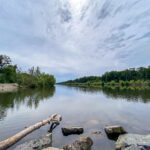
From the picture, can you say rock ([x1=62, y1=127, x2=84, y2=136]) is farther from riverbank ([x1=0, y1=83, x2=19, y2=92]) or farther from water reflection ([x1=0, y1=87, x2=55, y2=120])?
riverbank ([x1=0, y1=83, x2=19, y2=92])

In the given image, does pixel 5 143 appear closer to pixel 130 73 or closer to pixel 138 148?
pixel 138 148

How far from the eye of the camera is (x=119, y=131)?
510cm

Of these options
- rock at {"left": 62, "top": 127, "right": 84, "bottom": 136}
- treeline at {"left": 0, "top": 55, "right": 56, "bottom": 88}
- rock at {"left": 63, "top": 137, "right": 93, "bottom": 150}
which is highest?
treeline at {"left": 0, "top": 55, "right": 56, "bottom": 88}

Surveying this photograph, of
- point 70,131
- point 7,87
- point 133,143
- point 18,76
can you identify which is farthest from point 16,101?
point 18,76

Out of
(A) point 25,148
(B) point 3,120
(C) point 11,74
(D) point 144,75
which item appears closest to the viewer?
(A) point 25,148

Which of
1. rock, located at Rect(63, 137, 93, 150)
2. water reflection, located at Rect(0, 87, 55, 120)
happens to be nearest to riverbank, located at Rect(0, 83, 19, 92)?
water reflection, located at Rect(0, 87, 55, 120)

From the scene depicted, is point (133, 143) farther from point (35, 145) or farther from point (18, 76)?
point (18, 76)

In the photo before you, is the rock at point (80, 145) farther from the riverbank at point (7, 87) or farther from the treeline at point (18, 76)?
the treeline at point (18, 76)

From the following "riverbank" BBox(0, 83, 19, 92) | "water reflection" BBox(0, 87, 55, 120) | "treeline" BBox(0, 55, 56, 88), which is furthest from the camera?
"treeline" BBox(0, 55, 56, 88)

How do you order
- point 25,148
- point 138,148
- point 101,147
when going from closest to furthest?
point 138,148 < point 25,148 < point 101,147

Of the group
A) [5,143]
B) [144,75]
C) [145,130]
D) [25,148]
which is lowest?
[145,130]

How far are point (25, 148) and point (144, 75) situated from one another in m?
90.3

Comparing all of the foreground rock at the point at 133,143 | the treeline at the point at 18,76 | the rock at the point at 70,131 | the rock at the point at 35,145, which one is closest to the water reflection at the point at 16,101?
the rock at the point at 35,145

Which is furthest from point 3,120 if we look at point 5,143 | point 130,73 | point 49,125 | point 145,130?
point 130,73
